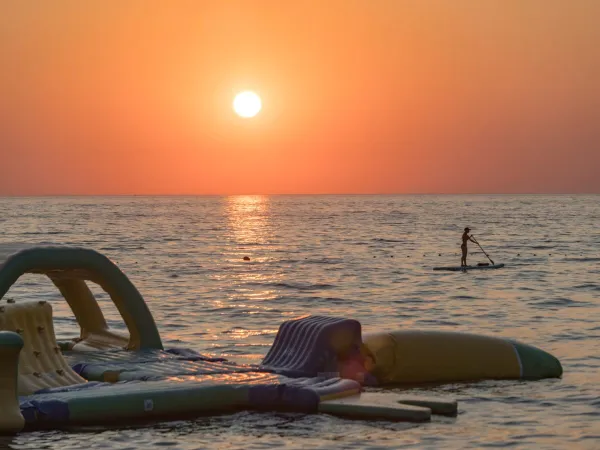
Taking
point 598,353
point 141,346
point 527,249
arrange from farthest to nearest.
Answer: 1. point 527,249
2. point 598,353
3. point 141,346

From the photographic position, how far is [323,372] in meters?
21.1

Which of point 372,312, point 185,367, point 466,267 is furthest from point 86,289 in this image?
point 466,267

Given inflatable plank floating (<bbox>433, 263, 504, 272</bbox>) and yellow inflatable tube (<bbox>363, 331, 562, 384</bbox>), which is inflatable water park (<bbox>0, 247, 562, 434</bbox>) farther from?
inflatable plank floating (<bbox>433, 263, 504, 272</bbox>)

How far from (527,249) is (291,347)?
219 feet

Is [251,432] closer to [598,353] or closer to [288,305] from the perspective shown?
[598,353]

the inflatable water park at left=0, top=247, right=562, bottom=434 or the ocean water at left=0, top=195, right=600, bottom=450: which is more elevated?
the inflatable water park at left=0, top=247, right=562, bottom=434

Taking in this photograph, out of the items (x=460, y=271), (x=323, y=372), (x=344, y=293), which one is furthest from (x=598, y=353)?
(x=460, y=271)

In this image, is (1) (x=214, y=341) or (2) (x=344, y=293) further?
(2) (x=344, y=293)

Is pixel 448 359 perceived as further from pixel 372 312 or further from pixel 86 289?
pixel 372 312

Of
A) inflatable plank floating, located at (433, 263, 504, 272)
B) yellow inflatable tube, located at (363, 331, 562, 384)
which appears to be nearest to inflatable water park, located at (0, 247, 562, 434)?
yellow inflatable tube, located at (363, 331, 562, 384)

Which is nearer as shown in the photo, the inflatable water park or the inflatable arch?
the inflatable water park

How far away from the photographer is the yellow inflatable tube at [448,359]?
877 inches

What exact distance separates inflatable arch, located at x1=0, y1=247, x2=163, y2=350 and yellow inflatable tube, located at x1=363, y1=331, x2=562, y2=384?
4728 mm

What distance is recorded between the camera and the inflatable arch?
20891mm
